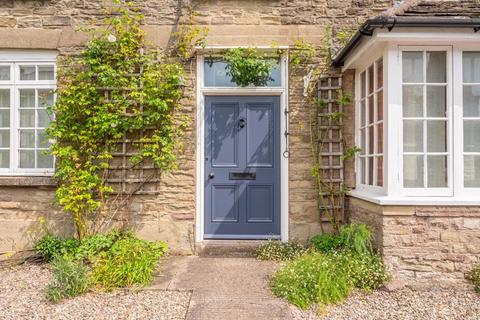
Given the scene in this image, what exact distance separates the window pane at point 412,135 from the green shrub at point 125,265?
365 cm

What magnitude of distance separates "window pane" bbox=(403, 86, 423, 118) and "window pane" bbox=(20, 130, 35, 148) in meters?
5.77

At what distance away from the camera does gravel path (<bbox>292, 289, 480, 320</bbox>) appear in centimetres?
387

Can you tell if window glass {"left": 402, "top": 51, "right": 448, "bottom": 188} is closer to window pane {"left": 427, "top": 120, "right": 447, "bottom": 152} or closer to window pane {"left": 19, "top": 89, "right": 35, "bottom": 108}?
window pane {"left": 427, "top": 120, "right": 447, "bottom": 152}

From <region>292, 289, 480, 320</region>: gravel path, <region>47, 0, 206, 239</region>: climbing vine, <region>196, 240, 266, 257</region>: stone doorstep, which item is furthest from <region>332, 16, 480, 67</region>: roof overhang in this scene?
<region>196, 240, 266, 257</region>: stone doorstep

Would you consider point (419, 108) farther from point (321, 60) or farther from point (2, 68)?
point (2, 68)

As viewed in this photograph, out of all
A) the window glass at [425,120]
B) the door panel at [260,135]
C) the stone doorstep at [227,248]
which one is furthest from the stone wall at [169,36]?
the window glass at [425,120]

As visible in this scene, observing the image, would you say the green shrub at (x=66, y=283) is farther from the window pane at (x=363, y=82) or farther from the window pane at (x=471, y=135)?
the window pane at (x=471, y=135)

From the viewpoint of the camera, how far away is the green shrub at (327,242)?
212 inches

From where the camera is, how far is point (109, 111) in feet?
19.3

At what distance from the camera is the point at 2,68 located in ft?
20.2

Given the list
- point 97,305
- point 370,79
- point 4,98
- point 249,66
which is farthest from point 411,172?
point 4,98

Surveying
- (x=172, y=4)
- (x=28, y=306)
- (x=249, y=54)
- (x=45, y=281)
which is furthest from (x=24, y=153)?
(x=249, y=54)

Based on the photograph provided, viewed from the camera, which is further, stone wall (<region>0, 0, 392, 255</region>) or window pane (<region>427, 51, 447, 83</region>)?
stone wall (<region>0, 0, 392, 255</region>)

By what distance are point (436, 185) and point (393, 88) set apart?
133 cm
